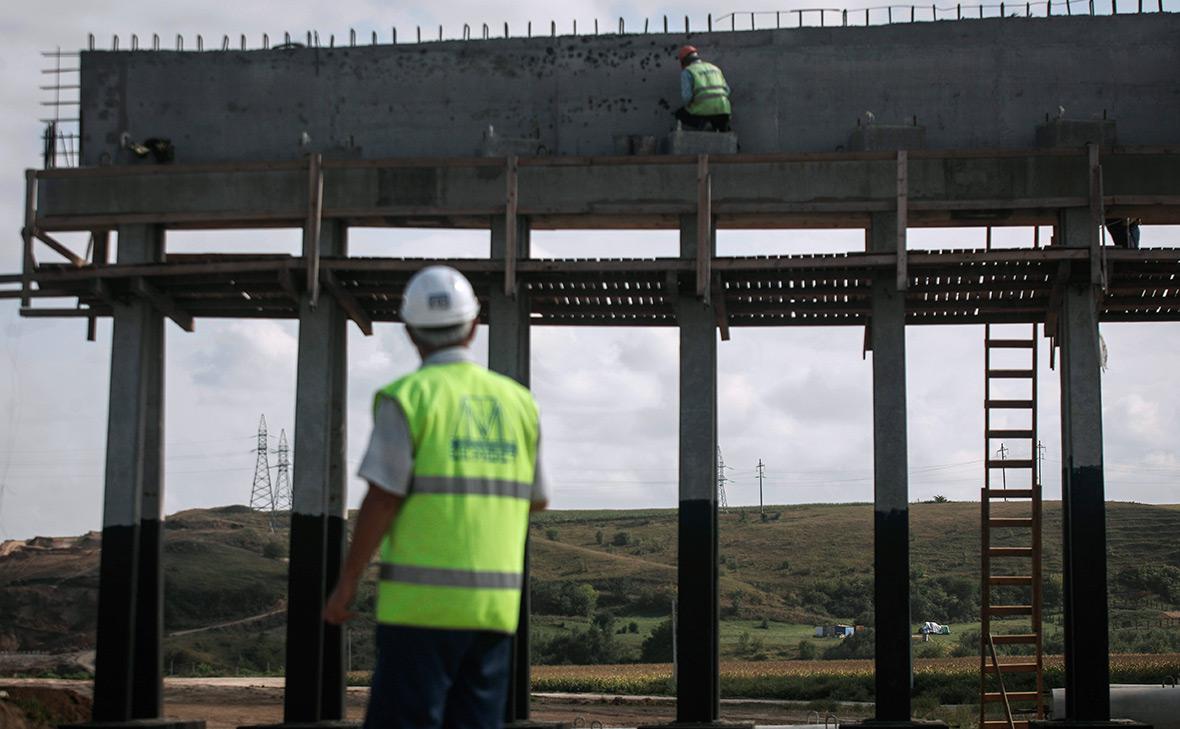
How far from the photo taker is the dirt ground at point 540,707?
35.8 meters

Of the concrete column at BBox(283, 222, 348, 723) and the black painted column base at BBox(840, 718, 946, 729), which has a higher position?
the concrete column at BBox(283, 222, 348, 723)

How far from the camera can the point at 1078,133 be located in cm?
2009

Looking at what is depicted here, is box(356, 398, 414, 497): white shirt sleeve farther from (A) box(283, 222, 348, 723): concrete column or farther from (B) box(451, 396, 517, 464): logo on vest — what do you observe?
(A) box(283, 222, 348, 723): concrete column

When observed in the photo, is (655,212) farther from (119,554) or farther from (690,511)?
(119,554)

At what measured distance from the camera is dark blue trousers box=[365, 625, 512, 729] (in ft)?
17.3

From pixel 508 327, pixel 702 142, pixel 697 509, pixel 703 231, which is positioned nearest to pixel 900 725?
pixel 697 509

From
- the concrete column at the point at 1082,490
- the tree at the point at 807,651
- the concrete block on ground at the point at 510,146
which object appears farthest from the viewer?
the tree at the point at 807,651

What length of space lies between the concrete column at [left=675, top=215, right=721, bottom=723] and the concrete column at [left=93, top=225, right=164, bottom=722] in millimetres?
6414

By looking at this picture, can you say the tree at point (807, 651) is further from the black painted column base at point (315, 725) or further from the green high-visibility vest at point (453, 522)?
the green high-visibility vest at point (453, 522)

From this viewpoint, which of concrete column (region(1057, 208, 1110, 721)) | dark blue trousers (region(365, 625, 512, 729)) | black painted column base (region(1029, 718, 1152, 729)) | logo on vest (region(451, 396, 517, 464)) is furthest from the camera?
concrete column (region(1057, 208, 1110, 721))

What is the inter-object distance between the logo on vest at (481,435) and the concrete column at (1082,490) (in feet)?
49.2

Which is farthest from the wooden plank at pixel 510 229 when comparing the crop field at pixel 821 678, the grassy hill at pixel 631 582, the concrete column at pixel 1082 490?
the grassy hill at pixel 631 582

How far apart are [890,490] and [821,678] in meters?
28.1

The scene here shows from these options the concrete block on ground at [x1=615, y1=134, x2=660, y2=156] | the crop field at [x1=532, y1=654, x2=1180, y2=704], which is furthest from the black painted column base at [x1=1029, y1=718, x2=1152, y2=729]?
the crop field at [x1=532, y1=654, x2=1180, y2=704]
